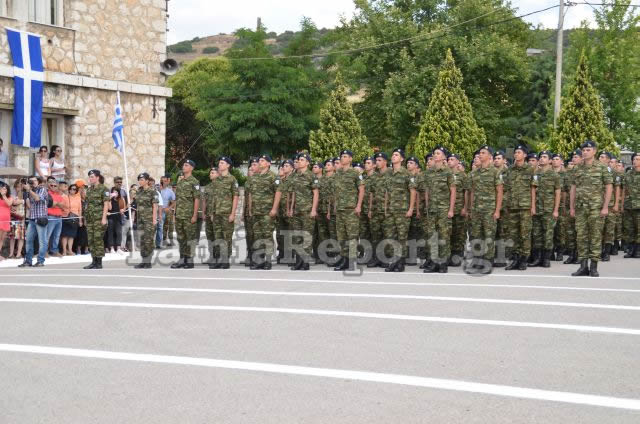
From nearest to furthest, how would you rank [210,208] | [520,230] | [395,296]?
[395,296], [520,230], [210,208]

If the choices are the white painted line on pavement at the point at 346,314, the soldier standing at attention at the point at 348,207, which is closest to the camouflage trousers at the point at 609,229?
the soldier standing at attention at the point at 348,207

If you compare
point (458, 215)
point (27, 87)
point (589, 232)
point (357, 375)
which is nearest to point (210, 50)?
point (27, 87)

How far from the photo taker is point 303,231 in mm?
16547

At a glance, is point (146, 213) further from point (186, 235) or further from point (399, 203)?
point (399, 203)

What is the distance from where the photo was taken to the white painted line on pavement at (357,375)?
605 cm

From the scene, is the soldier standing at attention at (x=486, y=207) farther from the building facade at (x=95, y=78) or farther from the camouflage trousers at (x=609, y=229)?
the building facade at (x=95, y=78)

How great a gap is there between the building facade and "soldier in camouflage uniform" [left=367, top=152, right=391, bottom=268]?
9807 millimetres

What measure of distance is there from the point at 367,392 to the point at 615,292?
6390 mm

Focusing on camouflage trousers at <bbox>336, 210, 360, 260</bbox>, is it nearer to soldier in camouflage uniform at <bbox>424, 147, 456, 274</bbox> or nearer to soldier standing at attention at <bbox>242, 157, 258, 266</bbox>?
soldier in camouflage uniform at <bbox>424, 147, 456, 274</bbox>

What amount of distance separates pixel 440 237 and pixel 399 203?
109 cm

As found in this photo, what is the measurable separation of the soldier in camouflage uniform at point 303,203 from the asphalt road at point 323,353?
11.9ft

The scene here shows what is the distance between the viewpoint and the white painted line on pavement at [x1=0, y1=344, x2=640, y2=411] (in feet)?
19.8

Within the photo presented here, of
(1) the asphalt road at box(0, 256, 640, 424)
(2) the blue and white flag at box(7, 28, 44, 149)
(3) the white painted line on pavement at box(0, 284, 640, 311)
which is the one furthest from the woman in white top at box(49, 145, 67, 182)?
(1) the asphalt road at box(0, 256, 640, 424)

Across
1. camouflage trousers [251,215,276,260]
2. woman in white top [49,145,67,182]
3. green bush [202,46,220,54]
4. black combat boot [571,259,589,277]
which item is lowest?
black combat boot [571,259,589,277]
